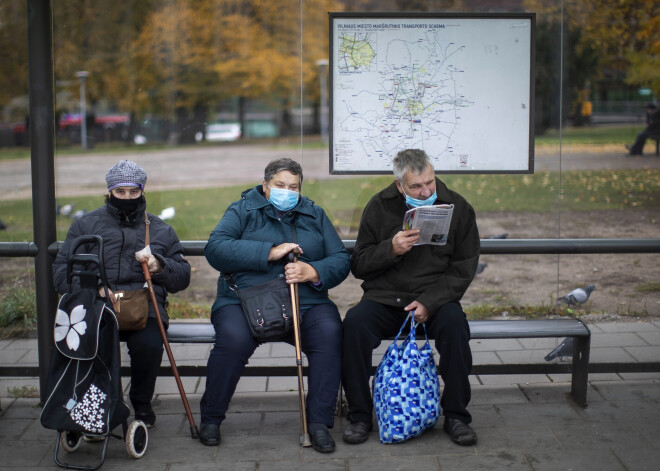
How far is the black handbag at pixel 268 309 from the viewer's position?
13.2 feet

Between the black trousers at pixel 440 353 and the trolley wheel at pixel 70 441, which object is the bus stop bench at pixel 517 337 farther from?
the trolley wheel at pixel 70 441

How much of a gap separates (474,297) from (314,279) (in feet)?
9.81

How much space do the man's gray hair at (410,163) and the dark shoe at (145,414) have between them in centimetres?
178

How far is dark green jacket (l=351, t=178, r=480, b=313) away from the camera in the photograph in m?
4.13

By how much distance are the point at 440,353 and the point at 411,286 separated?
0.38 meters

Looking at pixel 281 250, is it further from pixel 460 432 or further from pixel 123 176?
pixel 460 432

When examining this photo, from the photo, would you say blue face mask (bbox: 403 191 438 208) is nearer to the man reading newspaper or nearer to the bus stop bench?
the man reading newspaper

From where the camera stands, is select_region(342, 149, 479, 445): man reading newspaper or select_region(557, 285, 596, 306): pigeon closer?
select_region(342, 149, 479, 445): man reading newspaper

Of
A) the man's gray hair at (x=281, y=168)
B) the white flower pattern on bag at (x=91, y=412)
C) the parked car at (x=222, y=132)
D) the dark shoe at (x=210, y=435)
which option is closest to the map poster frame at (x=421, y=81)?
the man's gray hair at (x=281, y=168)

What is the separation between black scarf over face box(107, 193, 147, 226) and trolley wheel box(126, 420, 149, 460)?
1030 millimetres

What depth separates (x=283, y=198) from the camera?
4.19m

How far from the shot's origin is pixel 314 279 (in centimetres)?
412

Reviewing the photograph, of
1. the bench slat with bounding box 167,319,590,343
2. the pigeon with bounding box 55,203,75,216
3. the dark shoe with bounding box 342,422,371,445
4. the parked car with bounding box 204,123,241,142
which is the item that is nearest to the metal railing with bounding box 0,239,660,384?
the bench slat with bounding box 167,319,590,343

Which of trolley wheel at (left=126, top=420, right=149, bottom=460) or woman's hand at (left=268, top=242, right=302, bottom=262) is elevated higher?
woman's hand at (left=268, top=242, right=302, bottom=262)
